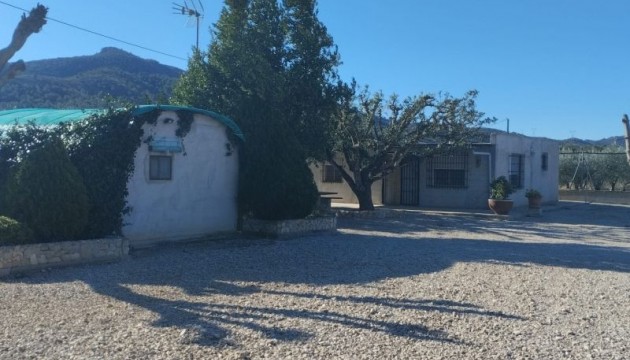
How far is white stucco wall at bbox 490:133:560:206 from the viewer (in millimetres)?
27234

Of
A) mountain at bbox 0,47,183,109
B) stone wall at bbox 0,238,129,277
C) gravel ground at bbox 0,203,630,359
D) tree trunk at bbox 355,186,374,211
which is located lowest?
gravel ground at bbox 0,203,630,359

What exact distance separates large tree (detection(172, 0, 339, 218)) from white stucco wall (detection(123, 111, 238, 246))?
579 mm

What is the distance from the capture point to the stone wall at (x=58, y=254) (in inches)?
395

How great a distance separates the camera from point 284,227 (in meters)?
15.5

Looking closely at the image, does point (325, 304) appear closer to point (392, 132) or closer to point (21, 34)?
point (21, 34)

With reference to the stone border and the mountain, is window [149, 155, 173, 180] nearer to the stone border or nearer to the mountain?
the stone border

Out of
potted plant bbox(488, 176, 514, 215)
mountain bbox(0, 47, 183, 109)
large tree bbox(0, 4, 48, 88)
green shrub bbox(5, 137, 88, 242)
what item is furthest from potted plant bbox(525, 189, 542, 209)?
large tree bbox(0, 4, 48, 88)

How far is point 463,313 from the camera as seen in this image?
7.92 meters

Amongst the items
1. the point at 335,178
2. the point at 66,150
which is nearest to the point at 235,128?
the point at 66,150

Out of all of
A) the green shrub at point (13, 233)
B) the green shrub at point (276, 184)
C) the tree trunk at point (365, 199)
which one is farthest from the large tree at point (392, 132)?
the green shrub at point (13, 233)

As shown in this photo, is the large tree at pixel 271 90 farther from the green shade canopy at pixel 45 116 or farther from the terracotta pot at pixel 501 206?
the terracotta pot at pixel 501 206

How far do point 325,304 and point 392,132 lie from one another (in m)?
15.0

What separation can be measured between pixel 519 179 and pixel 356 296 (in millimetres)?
22773

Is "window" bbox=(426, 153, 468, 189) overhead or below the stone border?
overhead
